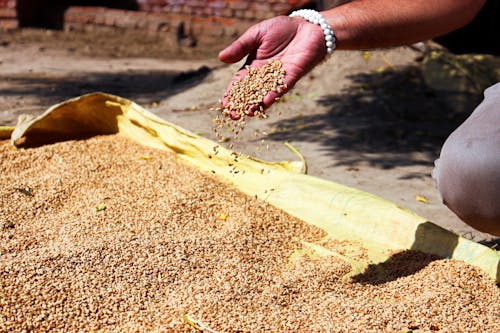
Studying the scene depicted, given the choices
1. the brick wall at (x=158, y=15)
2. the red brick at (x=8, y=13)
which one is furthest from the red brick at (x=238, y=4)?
the red brick at (x=8, y=13)

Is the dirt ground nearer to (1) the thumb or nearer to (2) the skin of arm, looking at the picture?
(2) the skin of arm

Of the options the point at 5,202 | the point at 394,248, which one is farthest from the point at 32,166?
the point at 394,248

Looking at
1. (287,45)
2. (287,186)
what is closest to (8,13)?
(287,186)

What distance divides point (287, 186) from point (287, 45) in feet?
2.96

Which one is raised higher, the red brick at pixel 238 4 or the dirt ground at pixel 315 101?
the red brick at pixel 238 4

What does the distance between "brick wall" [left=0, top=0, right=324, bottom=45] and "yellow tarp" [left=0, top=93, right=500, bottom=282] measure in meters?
4.98

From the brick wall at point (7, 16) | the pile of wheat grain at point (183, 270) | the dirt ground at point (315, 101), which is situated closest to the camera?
the pile of wheat grain at point (183, 270)

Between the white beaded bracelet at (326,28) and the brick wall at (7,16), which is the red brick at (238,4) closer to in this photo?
the brick wall at (7,16)

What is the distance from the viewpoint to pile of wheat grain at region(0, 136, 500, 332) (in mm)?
2342

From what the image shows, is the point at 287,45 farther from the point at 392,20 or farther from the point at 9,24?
the point at 9,24

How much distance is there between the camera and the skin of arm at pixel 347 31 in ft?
8.71

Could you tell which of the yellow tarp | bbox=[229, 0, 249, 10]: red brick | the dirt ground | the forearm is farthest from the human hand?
bbox=[229, 0, 249, 10]: red brick

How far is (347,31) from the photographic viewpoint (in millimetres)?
2754

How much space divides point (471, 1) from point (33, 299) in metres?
2.15
